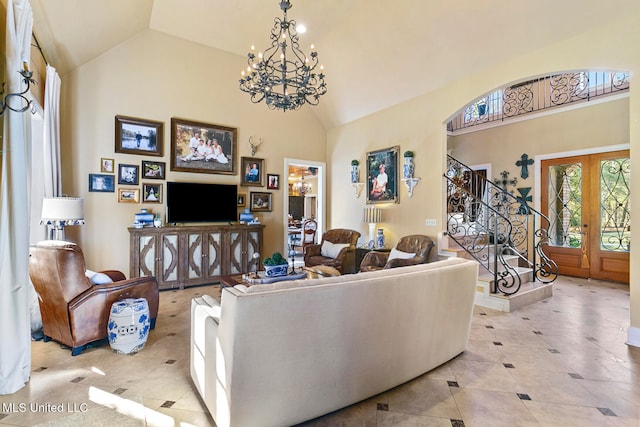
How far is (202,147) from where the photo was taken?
5.97 metres

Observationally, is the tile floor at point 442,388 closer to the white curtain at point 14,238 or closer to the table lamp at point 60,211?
the white curtain at point 14,238

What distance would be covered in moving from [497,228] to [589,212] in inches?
102

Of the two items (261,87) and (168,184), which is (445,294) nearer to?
(261,87)

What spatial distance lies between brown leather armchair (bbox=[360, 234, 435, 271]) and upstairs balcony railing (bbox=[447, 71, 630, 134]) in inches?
97.6

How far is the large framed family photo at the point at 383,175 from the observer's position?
6.10 m

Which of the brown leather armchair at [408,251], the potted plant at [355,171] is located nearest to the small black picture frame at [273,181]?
the potted plant at [355,171]

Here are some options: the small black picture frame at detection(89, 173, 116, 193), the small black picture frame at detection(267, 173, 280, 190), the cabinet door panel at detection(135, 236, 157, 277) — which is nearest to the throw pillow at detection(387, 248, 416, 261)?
the small black picture frame at detection(267, 173, 280, 190)

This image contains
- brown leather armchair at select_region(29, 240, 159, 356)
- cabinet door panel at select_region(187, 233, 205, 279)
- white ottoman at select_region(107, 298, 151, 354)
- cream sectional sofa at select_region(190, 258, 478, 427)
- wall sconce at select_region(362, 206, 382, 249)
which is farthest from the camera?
wall sconce at select_region(362, 206, 382, 249)

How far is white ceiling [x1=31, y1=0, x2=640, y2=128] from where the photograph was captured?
12.3 feet

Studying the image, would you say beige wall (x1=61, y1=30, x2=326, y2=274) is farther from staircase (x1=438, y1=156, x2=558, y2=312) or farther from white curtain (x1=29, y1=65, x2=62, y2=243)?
staircase (x1=438, y1=156, x2=558, y2=312)

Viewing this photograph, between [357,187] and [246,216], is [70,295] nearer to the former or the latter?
[246,216]

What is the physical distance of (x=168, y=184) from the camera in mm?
5496

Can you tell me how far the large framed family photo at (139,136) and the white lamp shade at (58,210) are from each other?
6.02 ft

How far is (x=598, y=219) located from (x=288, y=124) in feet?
21.8
